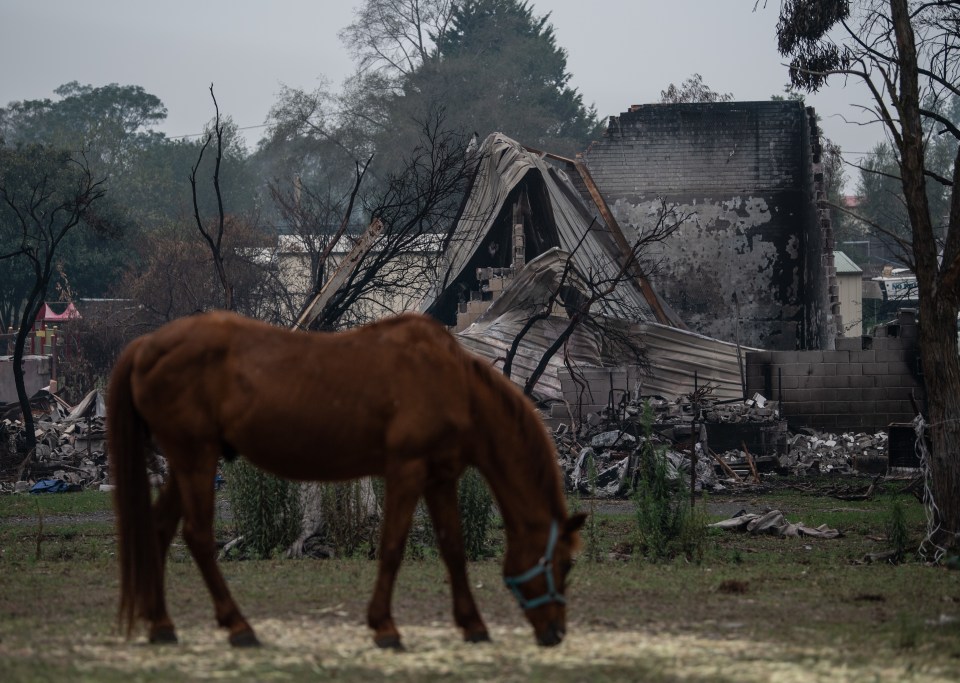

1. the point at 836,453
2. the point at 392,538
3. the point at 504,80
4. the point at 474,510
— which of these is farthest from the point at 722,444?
the point at 504,80

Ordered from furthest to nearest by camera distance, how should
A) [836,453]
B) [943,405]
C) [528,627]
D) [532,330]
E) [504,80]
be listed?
1. [504,80]
2. [532,330]
3. [836,453]
4. [943,405]
5. [528,627]

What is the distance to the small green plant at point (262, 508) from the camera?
37.0 ft

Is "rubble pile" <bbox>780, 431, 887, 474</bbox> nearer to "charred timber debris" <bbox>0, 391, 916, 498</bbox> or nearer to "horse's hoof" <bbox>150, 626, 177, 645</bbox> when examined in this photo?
"charred timber debris" <bbox>0, 391, 916, 498</bbox>

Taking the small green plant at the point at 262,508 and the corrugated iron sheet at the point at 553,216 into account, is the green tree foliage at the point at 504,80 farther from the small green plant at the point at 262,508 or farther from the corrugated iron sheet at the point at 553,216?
the small green plant at the point at 262,508

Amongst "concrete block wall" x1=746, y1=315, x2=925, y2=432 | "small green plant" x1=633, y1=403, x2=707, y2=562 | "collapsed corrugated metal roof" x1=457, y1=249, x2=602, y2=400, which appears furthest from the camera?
"collapsed corrugated metal roof" x1=457, y1=249, x2=602, y2=400

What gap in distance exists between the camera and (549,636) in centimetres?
661

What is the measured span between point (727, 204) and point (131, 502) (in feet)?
88.1

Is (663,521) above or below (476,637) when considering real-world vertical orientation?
above

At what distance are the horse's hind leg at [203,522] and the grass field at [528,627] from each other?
252 mm

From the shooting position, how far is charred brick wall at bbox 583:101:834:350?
104ft

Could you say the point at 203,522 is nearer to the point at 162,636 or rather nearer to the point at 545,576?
the point at 162,636

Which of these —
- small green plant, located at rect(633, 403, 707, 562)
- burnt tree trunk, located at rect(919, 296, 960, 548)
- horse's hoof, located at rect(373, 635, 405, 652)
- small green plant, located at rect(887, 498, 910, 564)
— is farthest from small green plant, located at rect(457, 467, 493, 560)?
horse's hoof, located at rect(373, 635, 405, 652)

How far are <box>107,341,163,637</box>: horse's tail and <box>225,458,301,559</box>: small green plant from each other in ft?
14.0

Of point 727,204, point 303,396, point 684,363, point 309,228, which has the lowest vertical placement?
point 303,396
